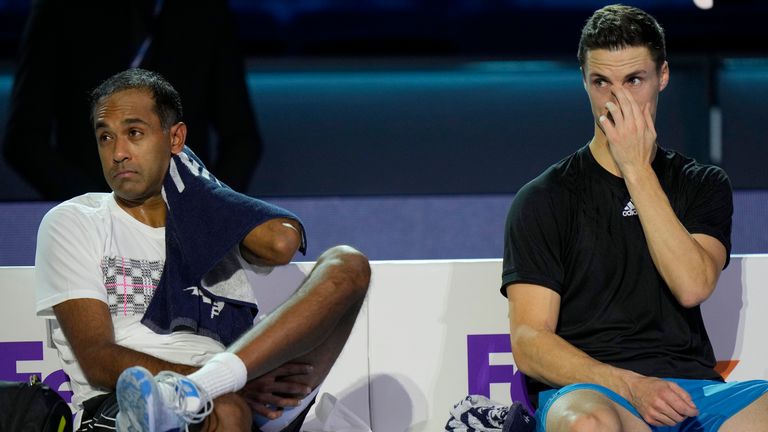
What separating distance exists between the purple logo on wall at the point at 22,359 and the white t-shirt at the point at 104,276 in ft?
1.23

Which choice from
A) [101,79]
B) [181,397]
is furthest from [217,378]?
[101,79]

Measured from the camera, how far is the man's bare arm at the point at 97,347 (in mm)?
2324

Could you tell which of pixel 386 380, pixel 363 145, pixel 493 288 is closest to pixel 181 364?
pixel 386 380

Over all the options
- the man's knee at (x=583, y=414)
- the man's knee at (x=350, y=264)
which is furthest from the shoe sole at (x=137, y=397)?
the man's knee at (x=583, y=414)

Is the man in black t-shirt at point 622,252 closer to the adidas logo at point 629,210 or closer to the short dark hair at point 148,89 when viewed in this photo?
the adidas logo at point 629,210

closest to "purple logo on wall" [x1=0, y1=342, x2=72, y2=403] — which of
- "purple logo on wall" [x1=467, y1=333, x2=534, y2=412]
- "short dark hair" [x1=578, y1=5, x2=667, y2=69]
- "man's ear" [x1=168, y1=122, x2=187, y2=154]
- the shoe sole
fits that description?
"man's ear" [x1=168, y1=122, x2=187, y2=154]

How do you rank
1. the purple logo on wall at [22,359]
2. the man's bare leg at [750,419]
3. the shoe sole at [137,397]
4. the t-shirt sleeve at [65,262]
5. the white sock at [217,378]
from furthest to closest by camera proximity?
the purple logo on wall at [22,359] < the t-shirt sleeve at [65,262] < the man's bare leg at [750,419] < the white sock at [217,378] < the shoe sole at [137,397]

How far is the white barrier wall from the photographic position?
2916mm

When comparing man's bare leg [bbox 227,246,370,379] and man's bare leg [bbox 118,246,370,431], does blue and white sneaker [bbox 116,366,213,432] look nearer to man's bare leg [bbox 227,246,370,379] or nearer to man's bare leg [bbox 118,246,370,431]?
man's bare leg [bbox 118,246,370,431]

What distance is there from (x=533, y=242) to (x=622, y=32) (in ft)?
1.69

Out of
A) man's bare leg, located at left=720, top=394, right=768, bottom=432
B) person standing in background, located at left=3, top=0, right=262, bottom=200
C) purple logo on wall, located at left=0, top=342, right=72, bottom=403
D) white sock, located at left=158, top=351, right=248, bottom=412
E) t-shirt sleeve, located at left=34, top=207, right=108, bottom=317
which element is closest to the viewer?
white sock, located at left=158, top=351, right=248, bottom=412

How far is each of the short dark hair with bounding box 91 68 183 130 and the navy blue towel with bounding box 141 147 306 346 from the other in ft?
0.46

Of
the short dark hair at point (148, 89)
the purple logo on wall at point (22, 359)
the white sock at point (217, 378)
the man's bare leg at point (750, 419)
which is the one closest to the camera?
the white sock at point (217, 378)

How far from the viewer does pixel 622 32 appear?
96.3 inches
